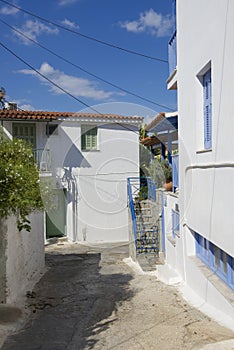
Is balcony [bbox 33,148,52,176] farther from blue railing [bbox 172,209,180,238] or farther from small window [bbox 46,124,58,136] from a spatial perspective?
blue railing [bbox 172,209,180,238]

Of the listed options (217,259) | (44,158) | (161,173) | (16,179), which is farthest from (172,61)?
(44,158)

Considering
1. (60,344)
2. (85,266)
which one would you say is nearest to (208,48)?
(60,344)

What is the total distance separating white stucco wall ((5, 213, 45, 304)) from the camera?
22.0 ft

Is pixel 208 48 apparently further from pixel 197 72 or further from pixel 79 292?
pixel 79 292

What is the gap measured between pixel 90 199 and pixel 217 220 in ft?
44.4

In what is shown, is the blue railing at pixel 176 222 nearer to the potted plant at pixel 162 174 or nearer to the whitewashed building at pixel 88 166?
the potted plant at pixel 162 174

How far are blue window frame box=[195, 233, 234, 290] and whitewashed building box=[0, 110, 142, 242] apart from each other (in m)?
11.2

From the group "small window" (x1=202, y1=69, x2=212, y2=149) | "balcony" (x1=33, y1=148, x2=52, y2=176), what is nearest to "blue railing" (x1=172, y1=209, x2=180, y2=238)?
"small window" (x1=202, y1=69, x2=212, y2=149)

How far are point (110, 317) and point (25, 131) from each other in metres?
12.9

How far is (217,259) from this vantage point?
20.3 ft

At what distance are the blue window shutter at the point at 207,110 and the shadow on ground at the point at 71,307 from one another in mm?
3614

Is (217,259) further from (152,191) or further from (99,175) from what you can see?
(99,175)

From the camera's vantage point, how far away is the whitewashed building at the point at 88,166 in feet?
57.3

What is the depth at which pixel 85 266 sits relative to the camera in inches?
469
